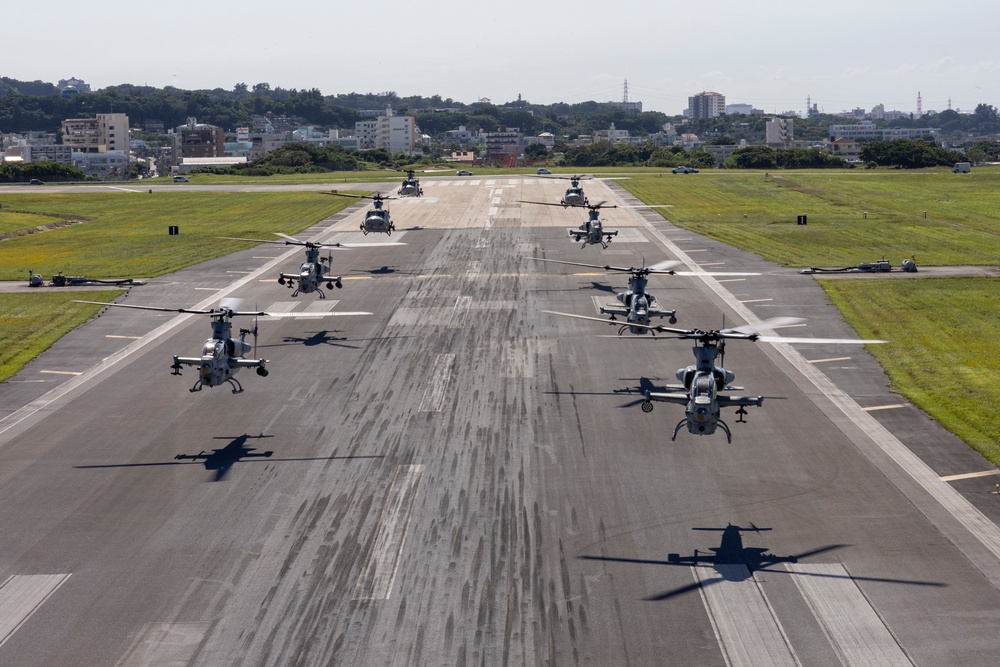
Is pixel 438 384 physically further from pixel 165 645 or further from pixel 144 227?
pixel 144 227

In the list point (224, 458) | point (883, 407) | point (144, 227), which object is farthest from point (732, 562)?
point (144, 227)

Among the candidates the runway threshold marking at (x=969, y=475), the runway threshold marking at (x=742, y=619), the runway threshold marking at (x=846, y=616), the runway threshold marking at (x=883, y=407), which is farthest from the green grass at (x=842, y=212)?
the runway threshold marking at (x=742, y=619)

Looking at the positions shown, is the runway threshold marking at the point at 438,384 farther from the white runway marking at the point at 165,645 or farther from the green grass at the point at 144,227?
the green grass at the point at 144,227

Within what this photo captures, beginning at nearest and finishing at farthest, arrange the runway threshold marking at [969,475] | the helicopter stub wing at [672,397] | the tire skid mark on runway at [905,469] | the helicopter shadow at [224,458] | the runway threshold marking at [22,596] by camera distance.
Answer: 1. the runway threshold marking at [22,596]
2. the tire skid mark on runway at [905,469]
3. the helicopter stub wing at [672,397]
4. the runway threshold marking at [969,475]
5. the helicopter shadow at [224,458]

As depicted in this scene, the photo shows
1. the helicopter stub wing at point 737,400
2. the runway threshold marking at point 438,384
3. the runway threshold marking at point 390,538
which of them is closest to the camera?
the runway threshold marking at point 390,538

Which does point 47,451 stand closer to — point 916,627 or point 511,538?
point 511,538

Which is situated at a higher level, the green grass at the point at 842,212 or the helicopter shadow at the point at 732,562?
the green grass at the point at 842,212
